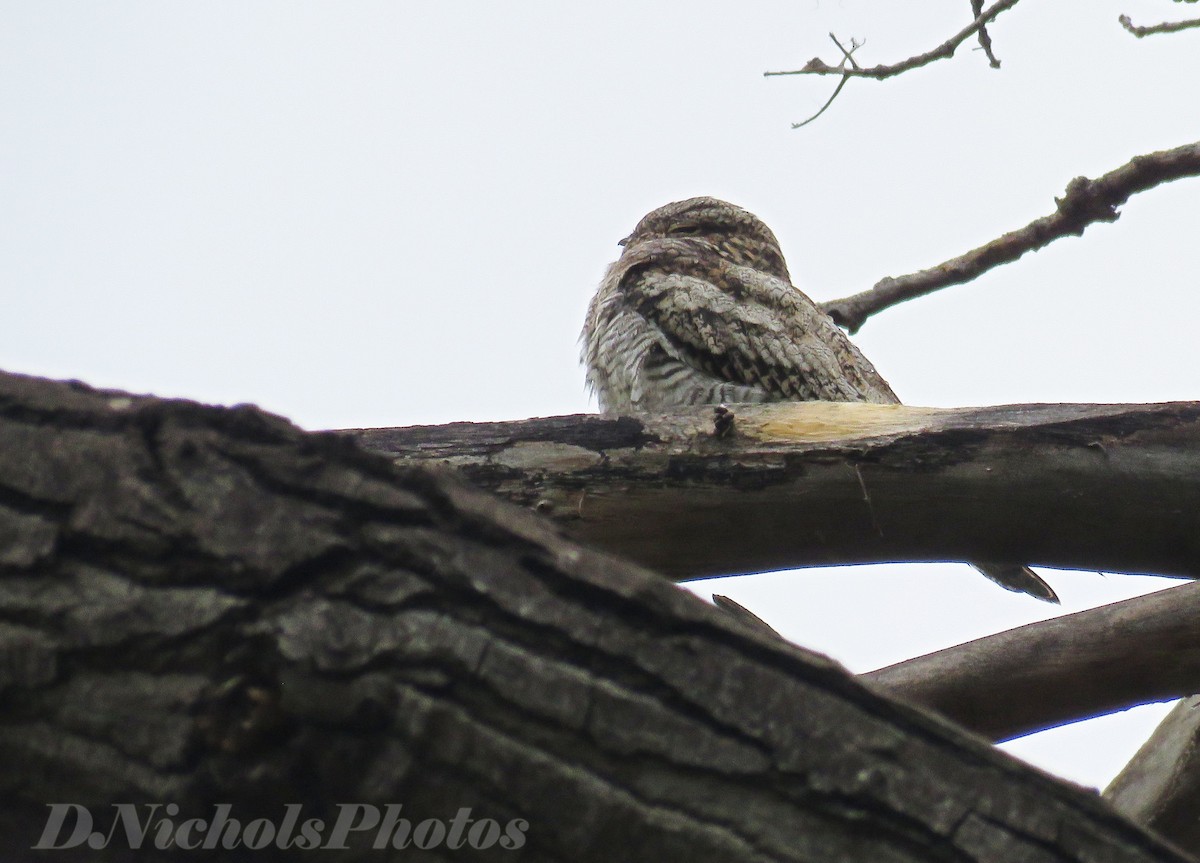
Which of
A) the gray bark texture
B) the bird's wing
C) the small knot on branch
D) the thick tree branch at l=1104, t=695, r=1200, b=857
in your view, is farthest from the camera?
the bird's wing

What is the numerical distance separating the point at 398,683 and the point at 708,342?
3.87 meters

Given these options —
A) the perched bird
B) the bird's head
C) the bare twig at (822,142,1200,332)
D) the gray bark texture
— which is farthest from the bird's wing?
the gray bark texture

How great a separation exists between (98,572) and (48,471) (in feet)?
0.42

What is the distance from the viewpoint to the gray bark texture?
1145mm

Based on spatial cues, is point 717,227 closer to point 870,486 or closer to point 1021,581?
point 1021,581

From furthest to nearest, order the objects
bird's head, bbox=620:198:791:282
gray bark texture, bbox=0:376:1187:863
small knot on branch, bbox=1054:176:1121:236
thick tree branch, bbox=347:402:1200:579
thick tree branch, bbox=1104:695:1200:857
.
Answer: bird's head, bbox=620:198:791:282, small knot on branch, bbox=1054:176:1121:236, thick tree branch, bbox=1104:695:1200:857, thick tree branch, bbox=347:402:1200:579, gray bark texture, bbox=0:376:1187:863

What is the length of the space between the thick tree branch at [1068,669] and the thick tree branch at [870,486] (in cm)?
20

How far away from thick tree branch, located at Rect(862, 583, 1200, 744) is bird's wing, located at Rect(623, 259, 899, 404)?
1.70 metres

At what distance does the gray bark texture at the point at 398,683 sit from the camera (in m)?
1.14

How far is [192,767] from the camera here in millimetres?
1136

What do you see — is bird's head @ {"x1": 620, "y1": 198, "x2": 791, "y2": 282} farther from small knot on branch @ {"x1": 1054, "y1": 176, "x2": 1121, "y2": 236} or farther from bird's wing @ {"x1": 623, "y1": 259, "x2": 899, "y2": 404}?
small knot on branch @ {"x1": 1054, "y1": 176, "x2": 1121, "y2": 236}

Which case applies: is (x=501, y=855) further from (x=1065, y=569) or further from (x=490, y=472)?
(x=1065, y=569)

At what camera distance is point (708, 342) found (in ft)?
16.2

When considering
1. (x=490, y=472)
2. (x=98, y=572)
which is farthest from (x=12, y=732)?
(x=490, y=472)
